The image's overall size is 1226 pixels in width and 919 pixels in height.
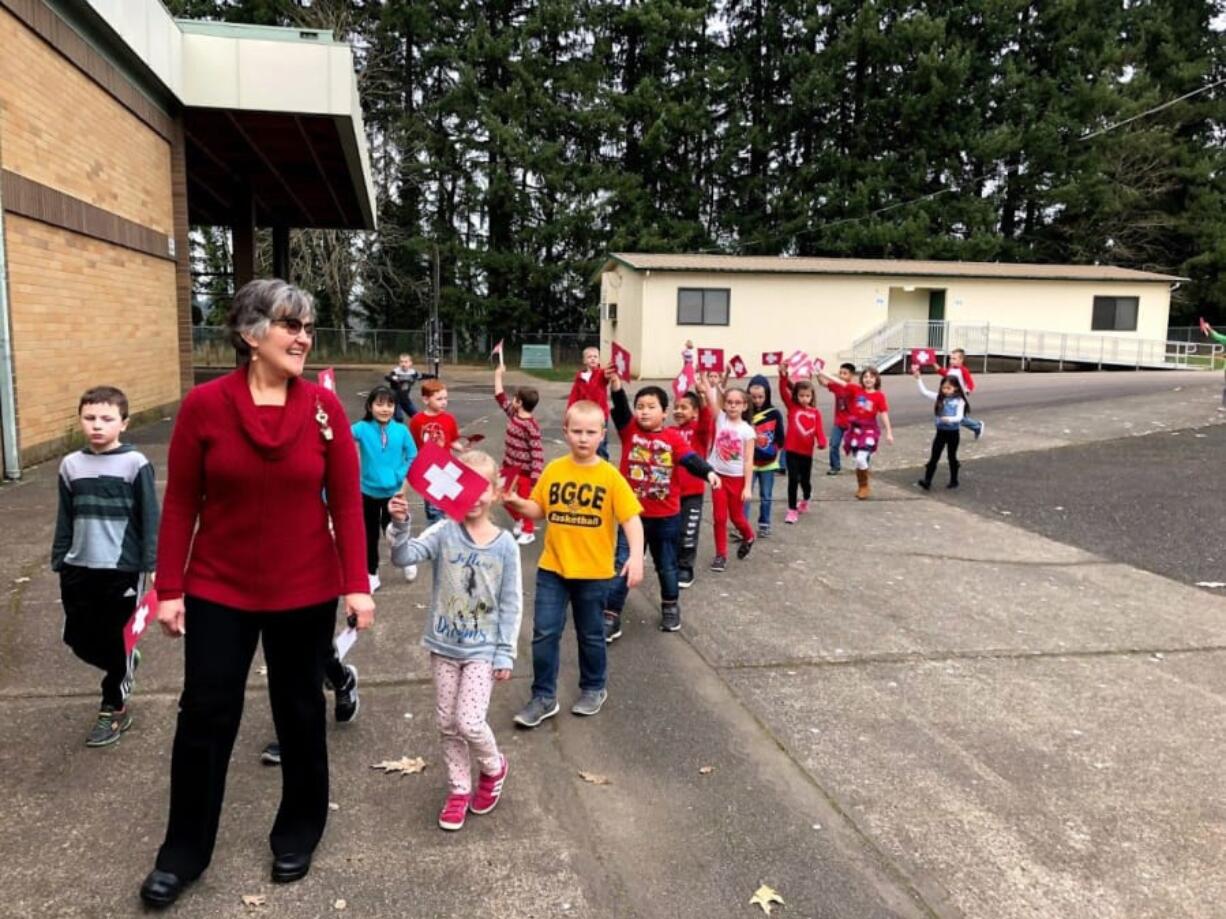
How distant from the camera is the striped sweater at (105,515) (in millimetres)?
3873

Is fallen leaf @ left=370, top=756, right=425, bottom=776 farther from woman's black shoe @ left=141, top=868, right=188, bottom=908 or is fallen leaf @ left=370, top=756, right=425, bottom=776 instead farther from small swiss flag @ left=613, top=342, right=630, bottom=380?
small swiss flag @ left=613, top=342, right=630, bottom=380

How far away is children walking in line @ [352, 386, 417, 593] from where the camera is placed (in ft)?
19.1

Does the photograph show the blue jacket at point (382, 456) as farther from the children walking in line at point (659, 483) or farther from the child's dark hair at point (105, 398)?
the child's dark hair at point (105, 398)

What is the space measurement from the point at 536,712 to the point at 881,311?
1159 inches

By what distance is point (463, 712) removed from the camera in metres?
3.38

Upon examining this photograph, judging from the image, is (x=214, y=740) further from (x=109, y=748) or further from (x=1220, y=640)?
(x=1220, y=640)

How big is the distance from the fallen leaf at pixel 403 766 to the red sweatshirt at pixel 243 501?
1184 mm

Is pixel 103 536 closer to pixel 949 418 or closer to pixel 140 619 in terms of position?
pixel 140 619

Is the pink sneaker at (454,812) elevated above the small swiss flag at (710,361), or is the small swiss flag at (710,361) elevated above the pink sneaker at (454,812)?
the small swiss flag at (710,361)

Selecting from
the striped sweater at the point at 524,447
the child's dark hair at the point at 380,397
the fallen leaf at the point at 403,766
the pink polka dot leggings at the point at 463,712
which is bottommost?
the fallen leaf at the point at 403,766

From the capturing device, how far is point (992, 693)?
15.9ft

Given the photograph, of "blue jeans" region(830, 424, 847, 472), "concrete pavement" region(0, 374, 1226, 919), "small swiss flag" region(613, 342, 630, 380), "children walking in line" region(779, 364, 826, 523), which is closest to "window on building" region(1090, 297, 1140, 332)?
"blue jeans" region(830, 424, 847, 472)

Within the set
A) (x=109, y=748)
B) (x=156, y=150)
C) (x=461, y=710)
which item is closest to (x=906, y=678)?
(x=461, y=710)

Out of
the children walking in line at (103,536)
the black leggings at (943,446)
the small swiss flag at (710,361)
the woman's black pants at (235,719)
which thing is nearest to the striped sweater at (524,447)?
the small swiss flag at (710,361)
